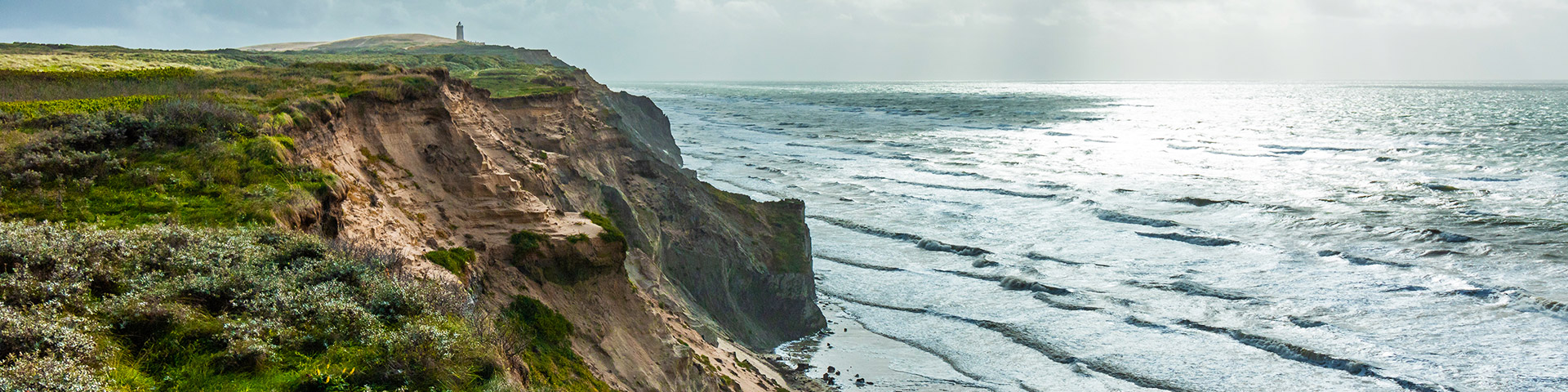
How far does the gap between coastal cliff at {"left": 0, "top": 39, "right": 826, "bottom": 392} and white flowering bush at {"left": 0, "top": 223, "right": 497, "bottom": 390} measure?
2cm

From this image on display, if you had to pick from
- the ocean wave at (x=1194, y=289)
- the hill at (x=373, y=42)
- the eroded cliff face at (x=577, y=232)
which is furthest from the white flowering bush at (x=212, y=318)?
the hill at (x=373, y=42)

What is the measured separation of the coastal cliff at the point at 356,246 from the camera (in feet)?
22.1

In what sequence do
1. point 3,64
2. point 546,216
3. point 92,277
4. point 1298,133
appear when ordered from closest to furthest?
point 92,277 → point 546,216 → point 3,64 → point 1298,133

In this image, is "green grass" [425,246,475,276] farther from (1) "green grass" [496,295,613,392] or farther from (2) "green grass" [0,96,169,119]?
(2) "green grass" [0,96,169,119]

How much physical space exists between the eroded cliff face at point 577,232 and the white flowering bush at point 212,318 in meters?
1.21

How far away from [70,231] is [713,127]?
86528 millimetres

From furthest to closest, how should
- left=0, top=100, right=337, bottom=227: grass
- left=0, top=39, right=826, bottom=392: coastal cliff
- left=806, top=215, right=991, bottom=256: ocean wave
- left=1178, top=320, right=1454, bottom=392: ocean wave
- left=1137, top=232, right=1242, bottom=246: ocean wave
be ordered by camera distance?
left=1137, top=232, right=1242, bottom=246: ocean wave → left=806, top=215, right=991, bottom=256: ocean wave → left=1178, top=320, right=1454, bottom=392: ocean wave → left=0, top=100, right=337, bottom=227: grass → left=0, top=39, right=826, bottom=392: coastal cliff

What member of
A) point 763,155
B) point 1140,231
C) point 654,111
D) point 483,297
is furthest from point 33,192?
point 763,155

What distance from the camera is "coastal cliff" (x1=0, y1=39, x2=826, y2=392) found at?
6742 millimetres

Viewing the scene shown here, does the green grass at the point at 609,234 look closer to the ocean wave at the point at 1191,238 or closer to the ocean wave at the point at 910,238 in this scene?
the ocean wave at the point at 910,238

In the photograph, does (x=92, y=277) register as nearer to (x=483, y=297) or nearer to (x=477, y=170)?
(x=483, y=297)

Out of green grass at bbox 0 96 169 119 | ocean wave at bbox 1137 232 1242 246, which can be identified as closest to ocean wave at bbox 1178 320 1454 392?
ocean wave at bbox 1137 232 1242 246

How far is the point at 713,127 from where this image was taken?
9412 centimetres

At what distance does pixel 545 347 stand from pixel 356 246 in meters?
2.45
